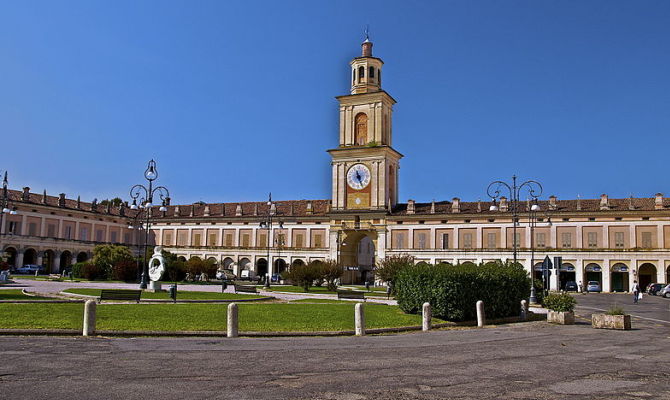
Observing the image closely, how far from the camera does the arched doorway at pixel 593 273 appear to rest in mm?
55809

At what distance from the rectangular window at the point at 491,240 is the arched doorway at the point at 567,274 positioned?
669 cm

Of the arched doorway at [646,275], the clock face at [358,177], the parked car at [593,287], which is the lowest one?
the parked car at [593,287]

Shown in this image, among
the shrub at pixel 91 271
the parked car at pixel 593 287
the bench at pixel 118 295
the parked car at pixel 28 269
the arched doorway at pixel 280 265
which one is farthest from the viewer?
the arched doorway at pixel 280 265

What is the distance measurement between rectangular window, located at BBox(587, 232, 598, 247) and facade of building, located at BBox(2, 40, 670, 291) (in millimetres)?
94

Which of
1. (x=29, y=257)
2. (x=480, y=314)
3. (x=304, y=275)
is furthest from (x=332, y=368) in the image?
(x=29, y=257)

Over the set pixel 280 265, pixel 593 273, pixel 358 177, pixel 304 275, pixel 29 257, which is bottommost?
pixel 304 275

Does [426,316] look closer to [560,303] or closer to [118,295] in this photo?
[560,303]

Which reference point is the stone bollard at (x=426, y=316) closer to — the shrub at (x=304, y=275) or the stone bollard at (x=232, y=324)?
the stone bollard at (x=232, y=324)

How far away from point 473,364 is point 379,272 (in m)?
27.7

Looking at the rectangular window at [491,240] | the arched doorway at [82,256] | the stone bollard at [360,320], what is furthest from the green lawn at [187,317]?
the arched doorway at [82,256]

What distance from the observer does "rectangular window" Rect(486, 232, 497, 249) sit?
5903 cm

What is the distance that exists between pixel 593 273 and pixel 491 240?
9875 millimetres

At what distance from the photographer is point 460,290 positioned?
19.7 metres

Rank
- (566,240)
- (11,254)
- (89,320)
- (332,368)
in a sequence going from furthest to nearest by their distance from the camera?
(11,254)
(566,240)
(89,320)
(332,368)
